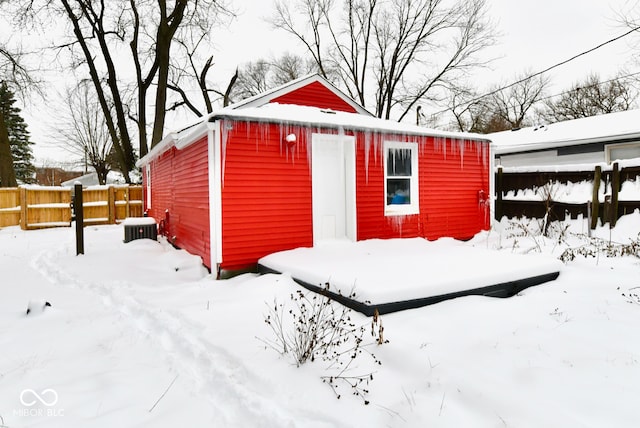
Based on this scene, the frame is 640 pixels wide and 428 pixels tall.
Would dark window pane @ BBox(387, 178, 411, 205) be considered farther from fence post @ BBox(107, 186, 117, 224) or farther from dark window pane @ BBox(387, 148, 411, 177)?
fence post @ BBox(107, 186, 117, 224)

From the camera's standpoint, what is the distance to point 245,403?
2307mm

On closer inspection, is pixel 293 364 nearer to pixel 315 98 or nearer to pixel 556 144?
pixel 315 98

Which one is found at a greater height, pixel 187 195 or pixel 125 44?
pixel 125 44

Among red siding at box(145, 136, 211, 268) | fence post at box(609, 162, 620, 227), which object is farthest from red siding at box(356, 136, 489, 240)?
red siding at box(145, 136, 211, 268)

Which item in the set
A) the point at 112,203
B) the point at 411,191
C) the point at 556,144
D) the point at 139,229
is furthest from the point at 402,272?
the point at 112,203

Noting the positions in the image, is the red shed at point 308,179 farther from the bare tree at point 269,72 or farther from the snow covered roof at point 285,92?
the bare tree at point 269,72

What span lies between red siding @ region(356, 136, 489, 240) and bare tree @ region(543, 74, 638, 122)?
17.2 meters

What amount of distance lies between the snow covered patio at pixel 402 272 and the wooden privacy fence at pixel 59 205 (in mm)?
11125

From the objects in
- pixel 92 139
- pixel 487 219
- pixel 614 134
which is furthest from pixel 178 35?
pixel 614 134

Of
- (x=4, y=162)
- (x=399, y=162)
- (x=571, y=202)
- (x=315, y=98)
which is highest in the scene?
(x=315, y=98)

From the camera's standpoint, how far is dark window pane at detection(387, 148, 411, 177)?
746 cm

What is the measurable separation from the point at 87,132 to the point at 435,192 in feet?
94.7

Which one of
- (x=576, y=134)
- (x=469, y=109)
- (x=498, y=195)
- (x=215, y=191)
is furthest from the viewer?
(x=469, y=109)

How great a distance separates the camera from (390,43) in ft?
73.4
